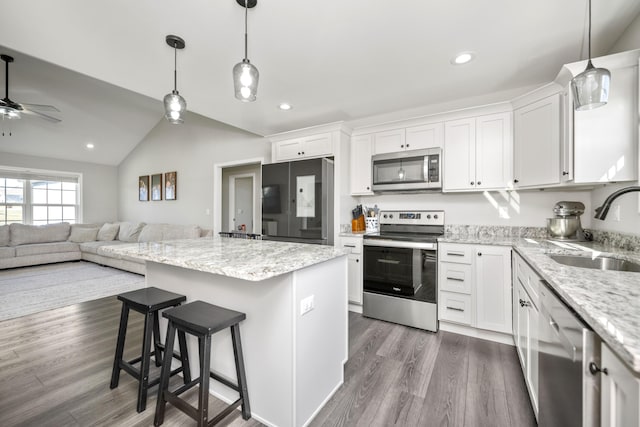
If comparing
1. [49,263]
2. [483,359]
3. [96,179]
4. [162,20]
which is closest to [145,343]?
[162,20]

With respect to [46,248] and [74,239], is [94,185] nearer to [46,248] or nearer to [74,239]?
[74,239]

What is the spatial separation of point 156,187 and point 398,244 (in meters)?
5.92

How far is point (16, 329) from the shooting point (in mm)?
2607

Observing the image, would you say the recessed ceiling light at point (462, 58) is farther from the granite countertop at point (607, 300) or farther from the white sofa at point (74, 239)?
the white sofa at point (74, 239)

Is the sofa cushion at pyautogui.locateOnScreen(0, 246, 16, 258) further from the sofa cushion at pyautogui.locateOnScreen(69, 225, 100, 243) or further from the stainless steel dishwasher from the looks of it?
the stainless steel dishwasher

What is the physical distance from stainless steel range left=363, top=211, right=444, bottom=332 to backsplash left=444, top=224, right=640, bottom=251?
209 mm

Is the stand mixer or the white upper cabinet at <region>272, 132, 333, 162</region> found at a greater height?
the white upper cabinet at <region>272, 132, 333, 162</region>

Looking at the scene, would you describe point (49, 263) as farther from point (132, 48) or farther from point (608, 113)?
point (608, 113)

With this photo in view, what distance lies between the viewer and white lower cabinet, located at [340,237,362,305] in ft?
10.2

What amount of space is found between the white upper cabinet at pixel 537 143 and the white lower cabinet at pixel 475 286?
2.28 ft

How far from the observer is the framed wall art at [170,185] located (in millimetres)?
5891

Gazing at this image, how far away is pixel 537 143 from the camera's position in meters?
2.35

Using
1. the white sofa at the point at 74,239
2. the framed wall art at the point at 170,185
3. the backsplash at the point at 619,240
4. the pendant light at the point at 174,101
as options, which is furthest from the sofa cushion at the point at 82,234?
the backsplash at the point at 619,240

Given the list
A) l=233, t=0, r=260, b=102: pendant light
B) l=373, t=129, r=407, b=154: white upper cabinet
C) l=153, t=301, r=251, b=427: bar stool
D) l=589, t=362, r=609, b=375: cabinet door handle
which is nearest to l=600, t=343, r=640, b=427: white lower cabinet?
l=589, t=362, r=609, b=375: cabinet door handle
